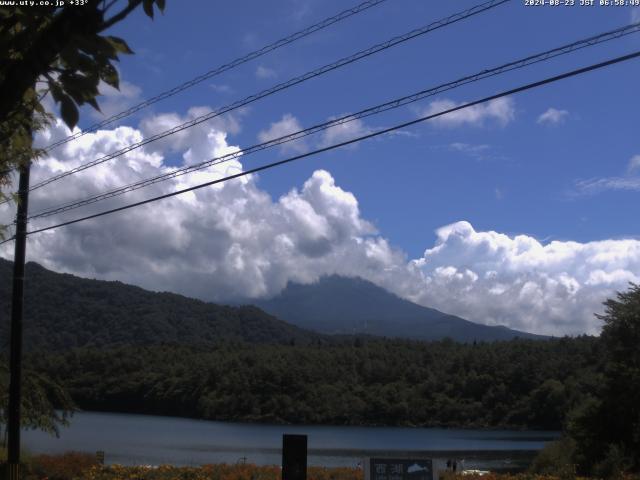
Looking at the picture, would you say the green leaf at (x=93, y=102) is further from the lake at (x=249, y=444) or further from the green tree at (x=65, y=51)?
the lake at (x=249, y=444)

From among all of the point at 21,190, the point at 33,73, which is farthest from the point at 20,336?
the point at 33,73

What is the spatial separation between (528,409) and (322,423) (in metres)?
29.4

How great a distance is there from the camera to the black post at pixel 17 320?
17.4 metres

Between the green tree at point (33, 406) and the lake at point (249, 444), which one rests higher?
the green tree at point (33, 406)

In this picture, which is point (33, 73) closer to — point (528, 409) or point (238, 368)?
point (528, 409)

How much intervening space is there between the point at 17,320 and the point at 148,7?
1619 cm

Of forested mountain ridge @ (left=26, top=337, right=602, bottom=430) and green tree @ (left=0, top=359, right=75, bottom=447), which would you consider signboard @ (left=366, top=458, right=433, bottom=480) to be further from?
forested mountain ridge @ (left=26, top=337, right=602, bottom=430)

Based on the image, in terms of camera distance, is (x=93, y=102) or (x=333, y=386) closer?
(x=93, y=102)

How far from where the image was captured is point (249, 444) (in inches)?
2766

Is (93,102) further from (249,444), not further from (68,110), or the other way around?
(249,444)

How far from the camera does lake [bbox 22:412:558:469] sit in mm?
51156

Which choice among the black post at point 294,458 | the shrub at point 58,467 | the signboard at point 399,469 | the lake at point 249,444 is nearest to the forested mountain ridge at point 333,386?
the lake at point 249,444

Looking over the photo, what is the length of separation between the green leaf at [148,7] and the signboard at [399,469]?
7.52 m

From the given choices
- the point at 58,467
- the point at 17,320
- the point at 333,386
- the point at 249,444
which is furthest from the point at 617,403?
the point at 333,386
